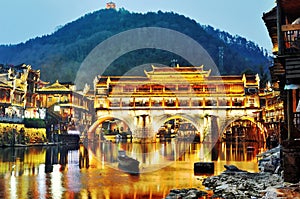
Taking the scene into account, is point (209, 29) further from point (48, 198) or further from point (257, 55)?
point (48, 198)

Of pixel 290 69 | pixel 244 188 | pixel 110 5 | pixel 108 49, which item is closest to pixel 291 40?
pixel 290 69

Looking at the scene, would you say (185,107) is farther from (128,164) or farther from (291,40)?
(291,40)

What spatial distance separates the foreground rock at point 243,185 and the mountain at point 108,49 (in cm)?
9404

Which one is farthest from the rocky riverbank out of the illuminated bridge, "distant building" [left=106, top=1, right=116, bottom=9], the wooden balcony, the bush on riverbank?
"distant building" [left=106, top=1, right=116, bottom=9]

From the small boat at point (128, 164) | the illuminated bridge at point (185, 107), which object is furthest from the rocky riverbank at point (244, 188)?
the illuminated bridge at point (185, 107)

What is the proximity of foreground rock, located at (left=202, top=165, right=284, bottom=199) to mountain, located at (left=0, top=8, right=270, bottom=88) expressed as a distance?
3702 inches

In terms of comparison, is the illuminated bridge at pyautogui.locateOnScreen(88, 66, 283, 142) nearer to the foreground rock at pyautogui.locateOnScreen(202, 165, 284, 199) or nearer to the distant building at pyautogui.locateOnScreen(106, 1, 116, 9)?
the foreground rock at pyautogui.locateOnScreen(202, 165, 284, 199)

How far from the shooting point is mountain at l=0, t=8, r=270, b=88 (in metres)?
119

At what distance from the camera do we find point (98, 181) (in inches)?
803

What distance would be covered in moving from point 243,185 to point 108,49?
125 metres

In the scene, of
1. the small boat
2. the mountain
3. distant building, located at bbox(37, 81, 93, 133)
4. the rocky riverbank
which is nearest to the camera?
the rocky riverbank

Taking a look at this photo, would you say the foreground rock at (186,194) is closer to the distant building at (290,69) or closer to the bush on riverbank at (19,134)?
the distant building at (290,69)

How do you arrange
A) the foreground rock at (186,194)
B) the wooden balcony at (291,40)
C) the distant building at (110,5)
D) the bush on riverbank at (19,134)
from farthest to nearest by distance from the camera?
the distant building at (110,5), the bush on riverbank at (19,134), the foreground rock at (186,194), the wooden balcony at (291,40)

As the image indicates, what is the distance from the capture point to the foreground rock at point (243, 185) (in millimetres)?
13878
